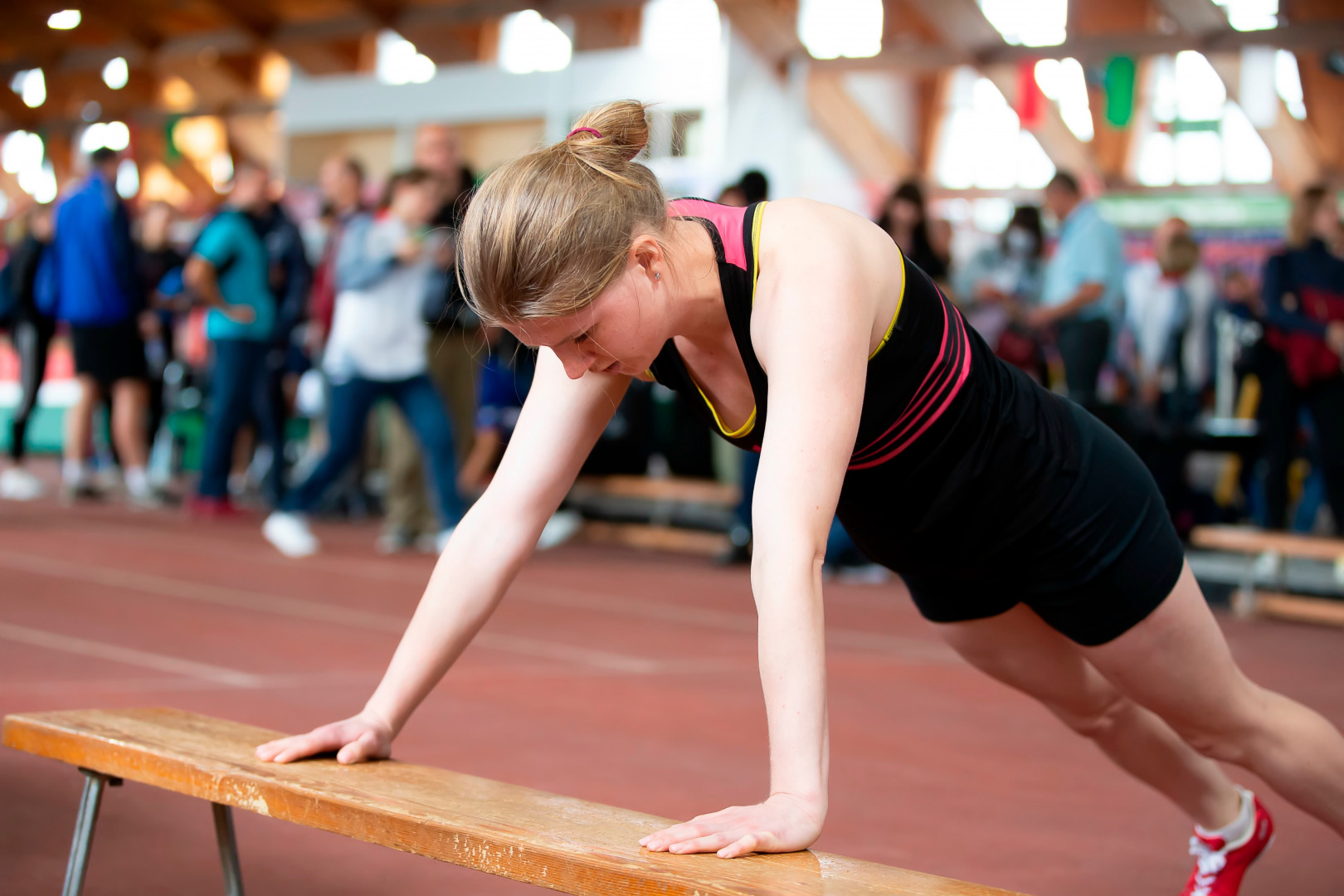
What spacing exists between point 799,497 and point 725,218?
0.39 meters

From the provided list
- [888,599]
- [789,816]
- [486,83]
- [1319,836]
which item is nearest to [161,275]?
[486,83]

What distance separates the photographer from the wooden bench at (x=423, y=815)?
1386 millimetres

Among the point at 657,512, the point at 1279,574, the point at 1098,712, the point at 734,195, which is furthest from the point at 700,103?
the point at 1098,712

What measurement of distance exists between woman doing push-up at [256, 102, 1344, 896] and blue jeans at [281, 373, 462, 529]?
4814 mm

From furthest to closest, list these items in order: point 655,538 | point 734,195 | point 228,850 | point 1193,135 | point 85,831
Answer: point 1193,135 < point 655,538 < point 734,195 < point 228,850 < point 85,831

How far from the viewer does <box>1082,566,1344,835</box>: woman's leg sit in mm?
2037

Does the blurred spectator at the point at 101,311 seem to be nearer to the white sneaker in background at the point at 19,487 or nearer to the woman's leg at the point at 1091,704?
the white sneaker in background at the point at 19,487

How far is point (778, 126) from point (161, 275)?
4744mm

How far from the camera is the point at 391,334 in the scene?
271 inches

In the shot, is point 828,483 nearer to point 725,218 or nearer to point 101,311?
point 725,218

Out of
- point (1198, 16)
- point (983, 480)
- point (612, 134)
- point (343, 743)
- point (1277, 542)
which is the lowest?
point (1277, 542)

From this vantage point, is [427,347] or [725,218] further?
[427,347]

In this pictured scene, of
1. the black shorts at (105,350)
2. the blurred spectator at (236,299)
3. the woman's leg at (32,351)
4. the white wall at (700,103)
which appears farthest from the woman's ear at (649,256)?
the white wall at (700,103)

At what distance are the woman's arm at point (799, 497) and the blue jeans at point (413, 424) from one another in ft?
17.4
